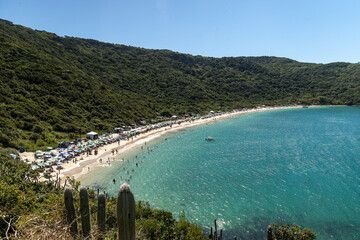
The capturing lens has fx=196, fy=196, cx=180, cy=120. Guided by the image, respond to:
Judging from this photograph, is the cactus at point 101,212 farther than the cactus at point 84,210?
Yes

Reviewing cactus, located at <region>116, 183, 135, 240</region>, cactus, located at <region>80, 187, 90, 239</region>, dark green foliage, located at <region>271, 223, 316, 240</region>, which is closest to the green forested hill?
cactus, located at <region>80, 187, 90, 239</region>

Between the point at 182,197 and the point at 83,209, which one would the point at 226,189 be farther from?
the point at 83,209

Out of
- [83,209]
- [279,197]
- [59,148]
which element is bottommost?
[279,197]

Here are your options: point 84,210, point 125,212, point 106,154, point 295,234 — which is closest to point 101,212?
point 84,210

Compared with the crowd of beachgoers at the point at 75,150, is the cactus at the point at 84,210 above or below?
below

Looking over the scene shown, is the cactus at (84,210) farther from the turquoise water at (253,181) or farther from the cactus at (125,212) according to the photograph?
the turquoise water at (253,181)

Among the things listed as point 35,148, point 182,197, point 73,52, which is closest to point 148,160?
point 182,197

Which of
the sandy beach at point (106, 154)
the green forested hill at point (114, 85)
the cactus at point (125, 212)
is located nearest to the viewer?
the cactus at point (125, 212)

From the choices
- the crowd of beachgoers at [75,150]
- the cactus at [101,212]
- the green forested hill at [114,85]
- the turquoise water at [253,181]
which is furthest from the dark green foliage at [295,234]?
the green forested hill at [114,85]
